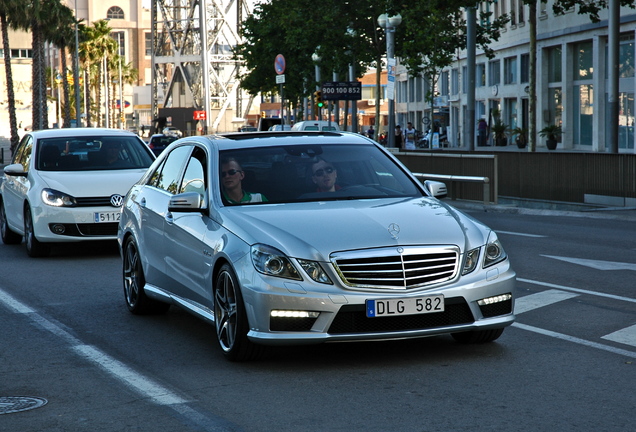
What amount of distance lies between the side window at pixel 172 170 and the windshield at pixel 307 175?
0.72 m

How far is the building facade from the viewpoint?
4109 centimetres

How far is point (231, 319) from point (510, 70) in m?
54.2

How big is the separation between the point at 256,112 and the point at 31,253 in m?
160

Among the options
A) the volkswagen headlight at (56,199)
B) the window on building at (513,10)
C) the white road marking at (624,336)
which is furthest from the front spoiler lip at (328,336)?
the window on building at (513,10)

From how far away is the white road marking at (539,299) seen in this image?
9336 mm

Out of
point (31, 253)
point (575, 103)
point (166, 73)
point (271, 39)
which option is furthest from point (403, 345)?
point (166, 73)

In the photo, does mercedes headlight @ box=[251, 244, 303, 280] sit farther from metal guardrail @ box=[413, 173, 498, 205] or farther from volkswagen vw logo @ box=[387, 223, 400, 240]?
metal guardrail @ box=[413, 173, 498, 205]

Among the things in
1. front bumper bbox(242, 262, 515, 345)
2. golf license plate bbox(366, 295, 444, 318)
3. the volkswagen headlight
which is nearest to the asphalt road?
front bumper bbox(242, 262, 515, 345)

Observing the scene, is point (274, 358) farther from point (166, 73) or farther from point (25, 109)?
point (166, 73)

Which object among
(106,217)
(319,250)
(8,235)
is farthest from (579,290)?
(8,235)

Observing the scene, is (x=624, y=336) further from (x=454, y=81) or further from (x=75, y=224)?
(x=454, y=81)

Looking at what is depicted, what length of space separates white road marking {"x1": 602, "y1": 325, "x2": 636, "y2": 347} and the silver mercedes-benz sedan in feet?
2.95

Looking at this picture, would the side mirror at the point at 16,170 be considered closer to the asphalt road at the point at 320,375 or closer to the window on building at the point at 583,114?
the asphalt road at the point at 320,375

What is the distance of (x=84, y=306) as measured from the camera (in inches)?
392
